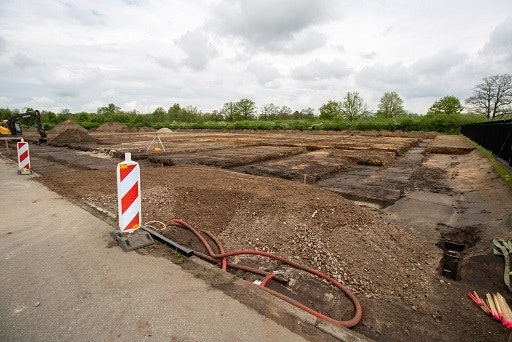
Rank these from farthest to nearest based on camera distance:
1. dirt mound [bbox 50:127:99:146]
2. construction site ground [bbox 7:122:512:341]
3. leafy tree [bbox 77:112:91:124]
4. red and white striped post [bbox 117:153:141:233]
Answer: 1. leafy tree [bbox 77:112:91:124]
2. dirt mound [bbox 50:127:99:146]
3. red and white striped post [bbox 117:153:141:233]
4. construction site ground [bbox 7:122:512:341]

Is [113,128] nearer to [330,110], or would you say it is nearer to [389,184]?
[330,110]

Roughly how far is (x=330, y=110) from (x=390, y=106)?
12776mm

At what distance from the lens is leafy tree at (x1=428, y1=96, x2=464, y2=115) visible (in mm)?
51656

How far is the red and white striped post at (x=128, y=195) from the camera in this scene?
14.0 feet

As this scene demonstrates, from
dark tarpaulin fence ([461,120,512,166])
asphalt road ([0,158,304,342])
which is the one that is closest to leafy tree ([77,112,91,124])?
asphalt road ([0,158,304,342])

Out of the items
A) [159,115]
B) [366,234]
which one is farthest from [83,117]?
[366,234]

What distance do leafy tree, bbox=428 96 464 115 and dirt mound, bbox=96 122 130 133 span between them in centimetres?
5977

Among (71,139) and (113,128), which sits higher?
(113,128)

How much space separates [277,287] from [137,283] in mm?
1729

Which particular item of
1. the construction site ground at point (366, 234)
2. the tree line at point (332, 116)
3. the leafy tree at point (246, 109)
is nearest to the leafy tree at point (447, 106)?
the tree line at point (332, 116)

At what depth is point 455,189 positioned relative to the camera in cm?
1020

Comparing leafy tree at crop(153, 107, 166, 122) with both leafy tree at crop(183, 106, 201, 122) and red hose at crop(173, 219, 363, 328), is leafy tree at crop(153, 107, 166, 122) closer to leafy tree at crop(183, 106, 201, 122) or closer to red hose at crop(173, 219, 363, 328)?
leafy tree at crop(183, 106, 201, 122)

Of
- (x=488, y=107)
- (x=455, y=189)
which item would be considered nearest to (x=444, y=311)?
(x=455, y=189)

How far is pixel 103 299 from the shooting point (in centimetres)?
303
